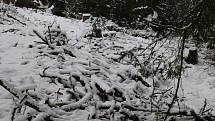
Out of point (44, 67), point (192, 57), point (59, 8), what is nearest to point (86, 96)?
point (44, 67)

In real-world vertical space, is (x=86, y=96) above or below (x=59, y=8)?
below

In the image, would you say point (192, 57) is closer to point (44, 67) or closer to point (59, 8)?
point (44, 67)

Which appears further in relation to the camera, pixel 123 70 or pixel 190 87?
pixel 190 87

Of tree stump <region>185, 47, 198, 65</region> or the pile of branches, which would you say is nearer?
the pile of branches

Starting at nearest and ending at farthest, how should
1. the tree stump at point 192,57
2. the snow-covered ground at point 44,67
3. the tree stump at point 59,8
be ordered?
the snow-covered ground at point 44,67 → the tree stump at point 192,57 → the tree stump at point 59,8

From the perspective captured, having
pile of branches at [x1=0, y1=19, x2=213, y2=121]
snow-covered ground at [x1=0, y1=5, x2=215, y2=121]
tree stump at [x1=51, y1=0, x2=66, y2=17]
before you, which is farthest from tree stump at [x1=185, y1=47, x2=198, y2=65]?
tree stump at [x1=51, y1=0, x2=66, y2=17]

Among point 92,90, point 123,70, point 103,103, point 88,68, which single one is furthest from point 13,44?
point 103,103

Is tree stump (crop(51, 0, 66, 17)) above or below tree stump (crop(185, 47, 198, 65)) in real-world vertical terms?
above

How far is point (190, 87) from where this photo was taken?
22.7 feet

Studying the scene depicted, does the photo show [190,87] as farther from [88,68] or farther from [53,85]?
[53,85]

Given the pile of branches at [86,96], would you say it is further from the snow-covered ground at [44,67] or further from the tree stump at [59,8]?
the tree stump at [59,8]

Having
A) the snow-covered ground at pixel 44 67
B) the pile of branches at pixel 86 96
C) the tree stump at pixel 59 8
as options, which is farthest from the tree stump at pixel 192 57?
the tree stump at pixel 59 8

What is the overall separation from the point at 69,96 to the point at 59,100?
0.50 feet

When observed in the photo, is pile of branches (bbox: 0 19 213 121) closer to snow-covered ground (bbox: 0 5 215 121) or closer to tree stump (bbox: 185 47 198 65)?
snow-covered ground (bbox: 0 5 215 121)
